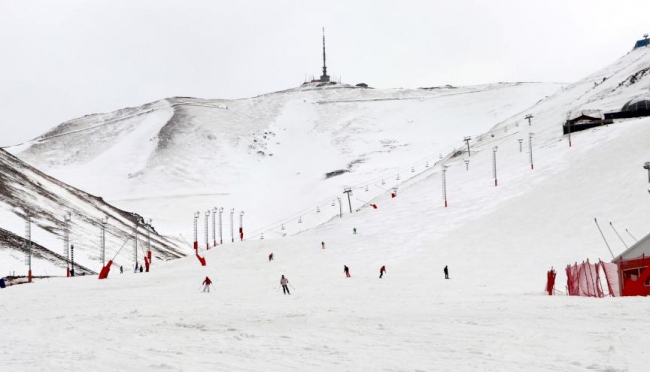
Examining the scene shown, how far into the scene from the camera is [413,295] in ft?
103

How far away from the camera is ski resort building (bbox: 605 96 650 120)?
8838cm

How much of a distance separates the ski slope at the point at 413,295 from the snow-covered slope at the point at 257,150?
138 feet

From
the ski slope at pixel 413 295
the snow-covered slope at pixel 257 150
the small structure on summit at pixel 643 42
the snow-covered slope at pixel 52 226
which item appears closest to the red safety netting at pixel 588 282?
the ski slope at pixel 413 295

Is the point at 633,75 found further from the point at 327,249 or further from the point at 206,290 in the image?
the point at 206,290

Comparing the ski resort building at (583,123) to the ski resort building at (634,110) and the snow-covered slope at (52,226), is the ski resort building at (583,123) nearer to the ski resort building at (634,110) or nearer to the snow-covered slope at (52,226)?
the ski resort building at (634,110)

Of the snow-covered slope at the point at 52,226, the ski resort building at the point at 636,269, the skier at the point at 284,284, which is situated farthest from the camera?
the snow-covered slope at the point at 52,226

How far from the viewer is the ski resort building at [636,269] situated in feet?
81.7

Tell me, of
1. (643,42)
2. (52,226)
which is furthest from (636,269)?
(643,42)

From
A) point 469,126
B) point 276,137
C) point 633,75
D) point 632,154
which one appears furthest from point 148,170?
point 632,154

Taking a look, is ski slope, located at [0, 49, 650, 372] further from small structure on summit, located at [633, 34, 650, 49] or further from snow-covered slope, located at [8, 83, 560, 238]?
small structure on summit, located at [633, 34, 650, 49]

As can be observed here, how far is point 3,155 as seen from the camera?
104 m

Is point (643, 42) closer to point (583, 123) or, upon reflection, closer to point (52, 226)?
point (583, 123)

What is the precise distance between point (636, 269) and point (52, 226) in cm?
7017

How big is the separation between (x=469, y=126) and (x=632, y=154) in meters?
105
